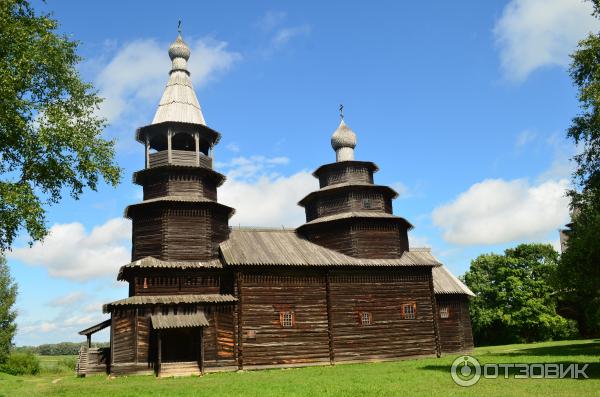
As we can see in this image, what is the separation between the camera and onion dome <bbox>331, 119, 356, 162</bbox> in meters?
37.3

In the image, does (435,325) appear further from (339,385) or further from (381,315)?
(339,385)

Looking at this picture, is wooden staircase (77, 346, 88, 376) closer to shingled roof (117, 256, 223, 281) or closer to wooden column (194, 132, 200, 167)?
shingled roof (117, 256, 223, 281)

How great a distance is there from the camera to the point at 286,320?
29.3 m

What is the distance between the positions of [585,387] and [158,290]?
20469mm

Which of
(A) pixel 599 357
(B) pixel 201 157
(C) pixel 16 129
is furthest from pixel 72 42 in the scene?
(A) pixel 599 357

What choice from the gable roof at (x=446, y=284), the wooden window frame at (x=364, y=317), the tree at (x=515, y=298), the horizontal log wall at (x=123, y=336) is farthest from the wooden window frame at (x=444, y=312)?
the horizontal log wall at (x=123, y=336)

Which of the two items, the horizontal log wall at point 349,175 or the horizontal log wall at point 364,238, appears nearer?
the horizontal log wall at point 364,238

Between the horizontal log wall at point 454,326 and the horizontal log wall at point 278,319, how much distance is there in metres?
9.23

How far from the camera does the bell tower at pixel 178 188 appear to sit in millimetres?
29312

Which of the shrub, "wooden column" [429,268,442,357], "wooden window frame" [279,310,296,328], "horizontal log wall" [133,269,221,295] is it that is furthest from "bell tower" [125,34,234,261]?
the shrub

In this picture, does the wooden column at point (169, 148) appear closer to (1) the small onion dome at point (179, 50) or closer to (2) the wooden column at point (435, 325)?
(1) the small onion dome at point (179, 50)

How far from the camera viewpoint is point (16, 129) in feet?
56.9

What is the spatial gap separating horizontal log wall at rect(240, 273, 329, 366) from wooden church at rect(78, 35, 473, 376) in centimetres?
6

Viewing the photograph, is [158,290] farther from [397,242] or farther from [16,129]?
[397,242]
